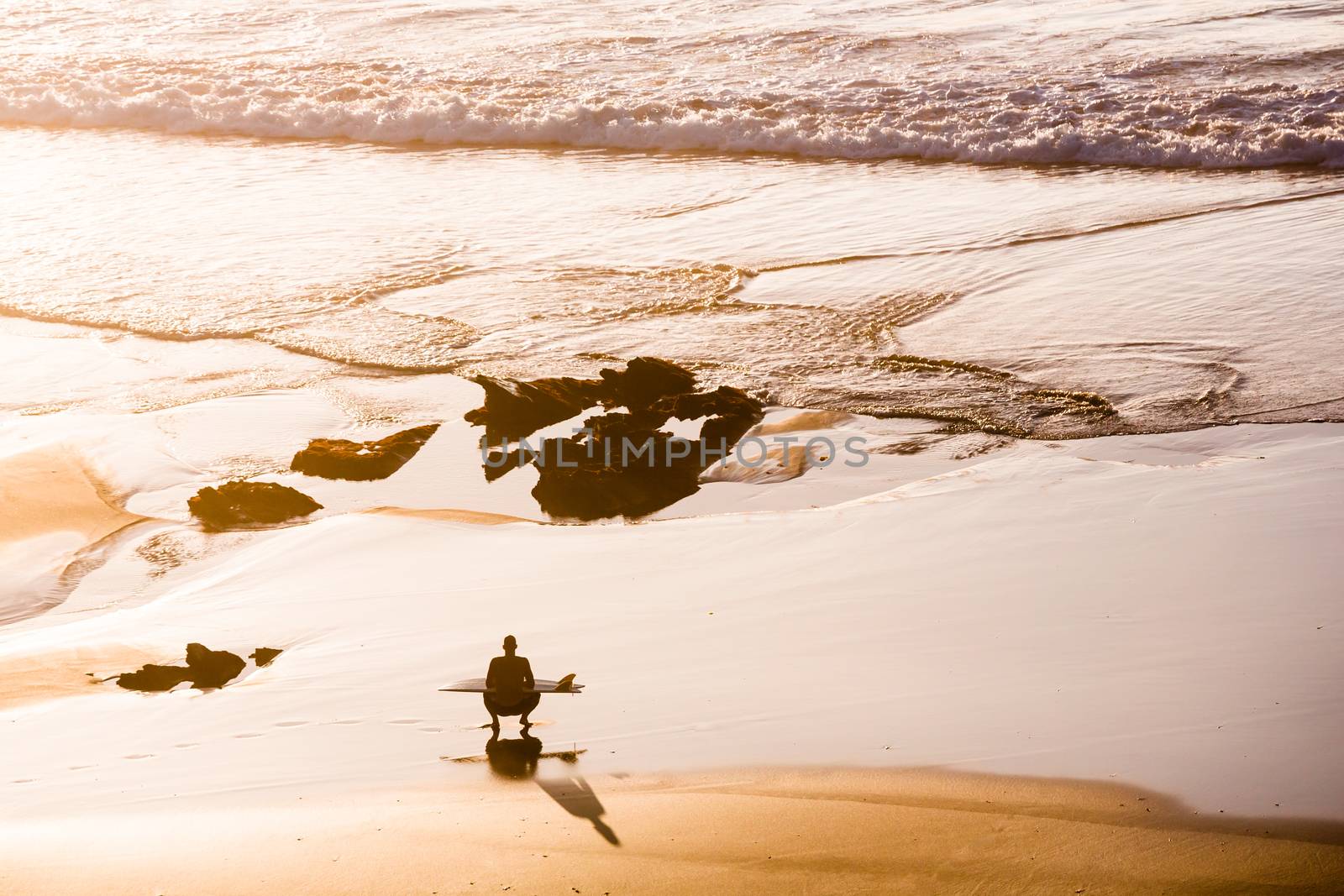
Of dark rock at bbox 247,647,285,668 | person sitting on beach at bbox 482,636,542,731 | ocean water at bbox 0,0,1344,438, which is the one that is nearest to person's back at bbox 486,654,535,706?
person sitting on beach at bbox 482,636,542,731

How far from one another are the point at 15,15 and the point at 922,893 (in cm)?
2831

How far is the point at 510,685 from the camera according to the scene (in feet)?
13.9

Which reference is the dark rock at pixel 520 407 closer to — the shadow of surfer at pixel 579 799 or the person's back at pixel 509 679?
the person's back at pixel 509 679

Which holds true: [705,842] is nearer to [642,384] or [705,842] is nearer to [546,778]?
[546,778]

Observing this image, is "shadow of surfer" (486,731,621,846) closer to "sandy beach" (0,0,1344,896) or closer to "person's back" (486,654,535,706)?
"sandy beach" (0,0,1344,896)

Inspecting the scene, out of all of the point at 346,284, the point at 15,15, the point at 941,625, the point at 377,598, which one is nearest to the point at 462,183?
the point at 346,284

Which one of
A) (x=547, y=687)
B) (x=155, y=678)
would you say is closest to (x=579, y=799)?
(x=547, y=687)

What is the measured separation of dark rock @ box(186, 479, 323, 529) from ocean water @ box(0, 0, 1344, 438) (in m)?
2.30

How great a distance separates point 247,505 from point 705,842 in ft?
12.6

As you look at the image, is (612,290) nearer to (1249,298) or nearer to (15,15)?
(1249,298)

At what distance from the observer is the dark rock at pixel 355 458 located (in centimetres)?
721

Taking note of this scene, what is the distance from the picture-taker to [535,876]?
361 cm

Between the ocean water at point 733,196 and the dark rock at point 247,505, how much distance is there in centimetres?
230

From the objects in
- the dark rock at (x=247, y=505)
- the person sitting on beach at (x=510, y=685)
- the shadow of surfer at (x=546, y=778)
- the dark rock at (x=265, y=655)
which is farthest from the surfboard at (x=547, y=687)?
the dark rock at (x=247, y=505)
